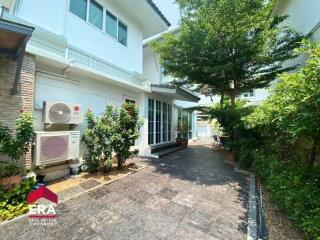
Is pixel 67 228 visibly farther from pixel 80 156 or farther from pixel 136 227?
pixel 80 156

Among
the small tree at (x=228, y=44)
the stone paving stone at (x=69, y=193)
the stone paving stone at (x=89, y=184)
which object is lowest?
the stone paving stone at (x=69, y=193)

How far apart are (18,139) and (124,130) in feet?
10.0

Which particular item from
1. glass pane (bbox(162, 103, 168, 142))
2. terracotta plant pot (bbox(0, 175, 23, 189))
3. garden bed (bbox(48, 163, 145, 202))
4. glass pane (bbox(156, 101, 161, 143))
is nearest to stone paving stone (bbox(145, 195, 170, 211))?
garden bed (bbox(48, 163, 145, 202))

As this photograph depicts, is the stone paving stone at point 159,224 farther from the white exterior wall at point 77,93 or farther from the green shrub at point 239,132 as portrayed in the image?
the green shrub at point 239,132

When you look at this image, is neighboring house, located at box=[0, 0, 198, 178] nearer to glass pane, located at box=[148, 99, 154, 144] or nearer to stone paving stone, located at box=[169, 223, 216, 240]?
glass pane, located at box=[148, 99, 154, 144]

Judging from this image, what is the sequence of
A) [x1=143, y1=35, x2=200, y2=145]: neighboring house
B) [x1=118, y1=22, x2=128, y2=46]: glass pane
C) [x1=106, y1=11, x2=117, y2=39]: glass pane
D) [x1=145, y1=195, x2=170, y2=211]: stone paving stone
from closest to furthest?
[x1=145, y1=195, x2=170, y2=211]: stone paving stone < [x1=106, y1=11, x2=117, y2=39]: glass pane < [x1=118, y1=22, x2=128, y2=46]: glass pane < [x1=143, y1=35, x2=200, y2=145]: neighboring house

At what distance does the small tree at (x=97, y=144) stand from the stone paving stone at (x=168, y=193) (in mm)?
2148

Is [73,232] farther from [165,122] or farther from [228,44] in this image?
[165,122]

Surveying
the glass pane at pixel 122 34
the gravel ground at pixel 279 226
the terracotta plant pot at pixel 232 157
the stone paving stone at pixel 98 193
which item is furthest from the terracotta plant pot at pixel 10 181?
the terracotta plant pot at pixel 232 157

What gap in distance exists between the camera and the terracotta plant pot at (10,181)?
3832mm

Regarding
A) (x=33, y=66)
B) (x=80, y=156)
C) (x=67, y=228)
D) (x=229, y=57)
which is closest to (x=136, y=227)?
(x=67, y=228)

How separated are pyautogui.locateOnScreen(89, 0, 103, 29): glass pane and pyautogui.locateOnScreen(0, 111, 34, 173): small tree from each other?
205 inches

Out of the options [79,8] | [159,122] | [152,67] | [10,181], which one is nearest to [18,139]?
[10,181]

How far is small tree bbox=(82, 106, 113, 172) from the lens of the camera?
593 cm
